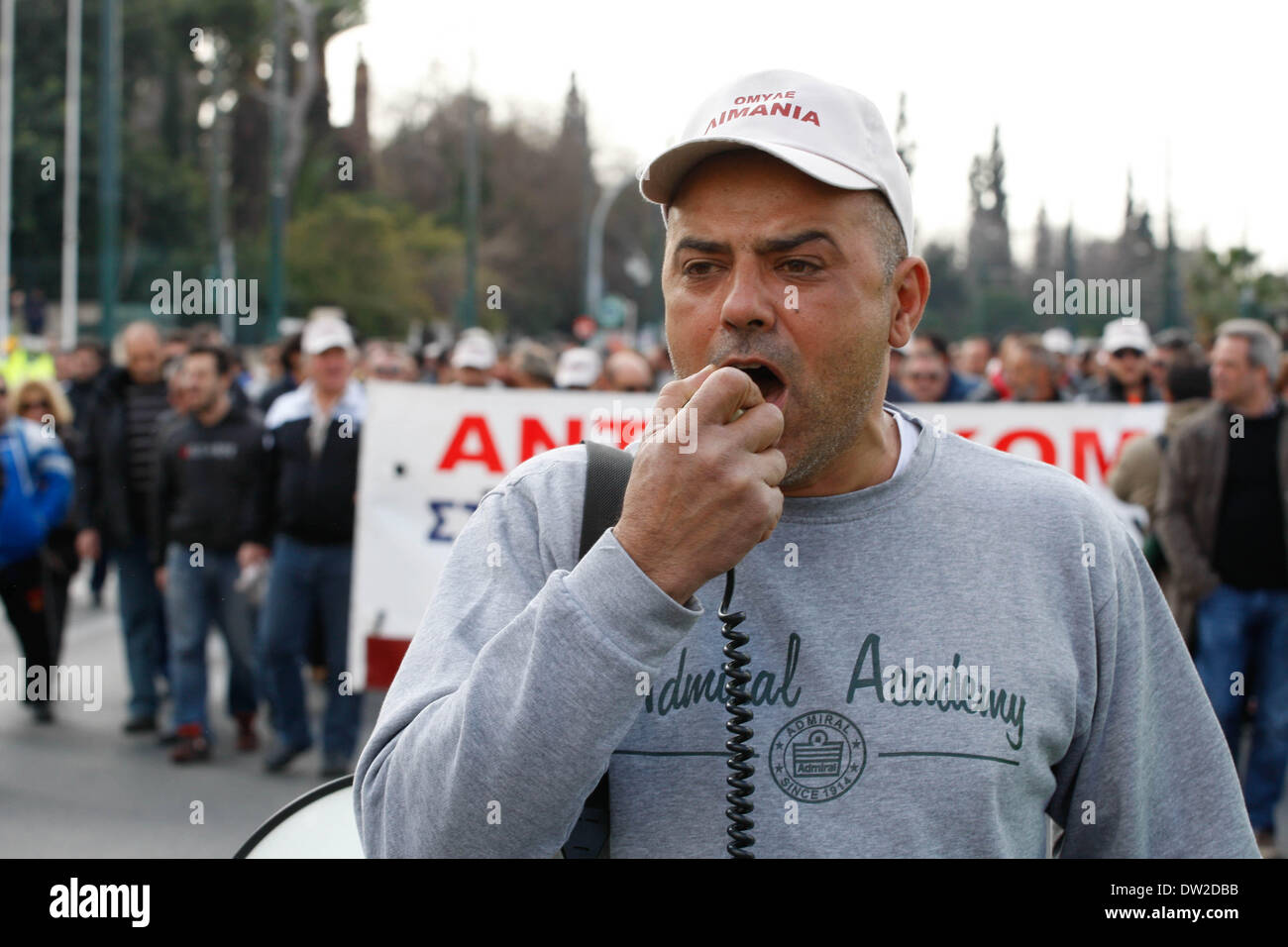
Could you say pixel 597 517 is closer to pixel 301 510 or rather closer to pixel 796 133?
pixel 796 133

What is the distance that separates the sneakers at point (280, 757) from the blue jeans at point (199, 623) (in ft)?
1.56

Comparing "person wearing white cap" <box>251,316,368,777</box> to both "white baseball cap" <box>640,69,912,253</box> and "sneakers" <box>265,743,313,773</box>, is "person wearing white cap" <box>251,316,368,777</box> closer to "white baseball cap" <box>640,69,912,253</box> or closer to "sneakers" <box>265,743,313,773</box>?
"sneakers" <box>265,743,313,773</box>

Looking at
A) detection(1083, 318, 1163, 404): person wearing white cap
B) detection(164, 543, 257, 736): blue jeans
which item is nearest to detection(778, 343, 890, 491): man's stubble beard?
detection(164, 543, 257, 736): blue jeans

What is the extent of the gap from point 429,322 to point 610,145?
880cm

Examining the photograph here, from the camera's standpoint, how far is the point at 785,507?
1706 mm

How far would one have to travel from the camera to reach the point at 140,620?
27.6ft

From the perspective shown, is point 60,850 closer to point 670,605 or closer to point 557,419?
point 557,419

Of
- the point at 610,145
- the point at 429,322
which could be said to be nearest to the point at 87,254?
the point at 429,322

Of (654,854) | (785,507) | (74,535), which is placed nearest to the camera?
(654,854)

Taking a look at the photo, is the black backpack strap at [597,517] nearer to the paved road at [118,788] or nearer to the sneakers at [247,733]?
the paved road at [118,788]

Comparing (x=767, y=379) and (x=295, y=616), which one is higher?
(x=767, y=379)

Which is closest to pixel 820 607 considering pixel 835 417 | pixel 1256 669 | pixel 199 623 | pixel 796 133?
pixel 835 417

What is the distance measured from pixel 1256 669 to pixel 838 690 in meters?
5.37

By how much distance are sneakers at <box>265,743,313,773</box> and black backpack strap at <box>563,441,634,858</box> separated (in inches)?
245
